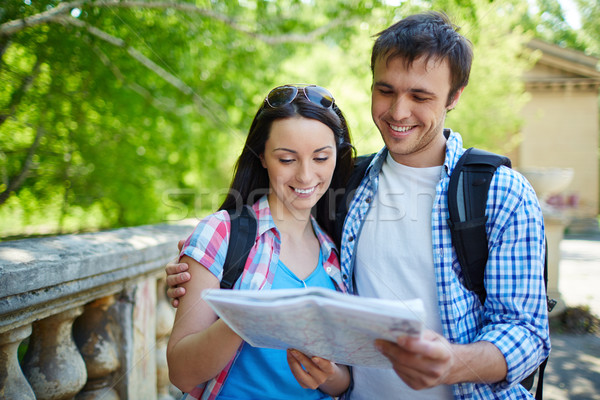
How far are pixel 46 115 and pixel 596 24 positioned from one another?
27.0 meters

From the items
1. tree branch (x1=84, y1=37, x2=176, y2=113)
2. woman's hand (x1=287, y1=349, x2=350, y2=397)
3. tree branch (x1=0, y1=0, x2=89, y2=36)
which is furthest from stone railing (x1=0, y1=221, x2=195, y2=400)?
tree branch (x1=84, y1=37, x2=176, y2=113)

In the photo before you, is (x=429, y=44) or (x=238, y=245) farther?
(x=429, y=44)

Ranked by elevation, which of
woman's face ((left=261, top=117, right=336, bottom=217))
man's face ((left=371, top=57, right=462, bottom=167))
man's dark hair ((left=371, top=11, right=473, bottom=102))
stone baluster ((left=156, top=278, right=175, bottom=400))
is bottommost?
stone baluster ((left=156, top=278, right=175, bottom=400))

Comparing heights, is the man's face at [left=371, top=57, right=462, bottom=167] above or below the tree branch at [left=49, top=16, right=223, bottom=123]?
below

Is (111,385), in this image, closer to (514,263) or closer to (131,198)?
(514,263)

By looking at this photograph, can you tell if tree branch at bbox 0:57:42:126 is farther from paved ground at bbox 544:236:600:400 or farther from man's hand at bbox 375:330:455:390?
paved ground at bbox 544:236:600:400

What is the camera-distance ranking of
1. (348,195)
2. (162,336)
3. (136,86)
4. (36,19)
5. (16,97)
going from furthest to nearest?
(136,86) < (16,97) < (36,19) < (162,336) < (348,195)

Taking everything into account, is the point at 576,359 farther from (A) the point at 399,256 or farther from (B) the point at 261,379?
(B) the point at 261,379

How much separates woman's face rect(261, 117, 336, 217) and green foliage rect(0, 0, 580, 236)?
8.17 feet

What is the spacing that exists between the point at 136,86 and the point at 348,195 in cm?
406

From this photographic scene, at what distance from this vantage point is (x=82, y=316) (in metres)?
2.13

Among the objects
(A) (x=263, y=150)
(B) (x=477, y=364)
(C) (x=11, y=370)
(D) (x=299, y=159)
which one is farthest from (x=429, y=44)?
(C) (x=11, y=370)

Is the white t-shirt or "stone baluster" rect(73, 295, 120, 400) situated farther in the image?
"stone baluster" rect(73, 295, 120, 400)

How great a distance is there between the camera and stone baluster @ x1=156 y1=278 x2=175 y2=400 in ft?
9.12
